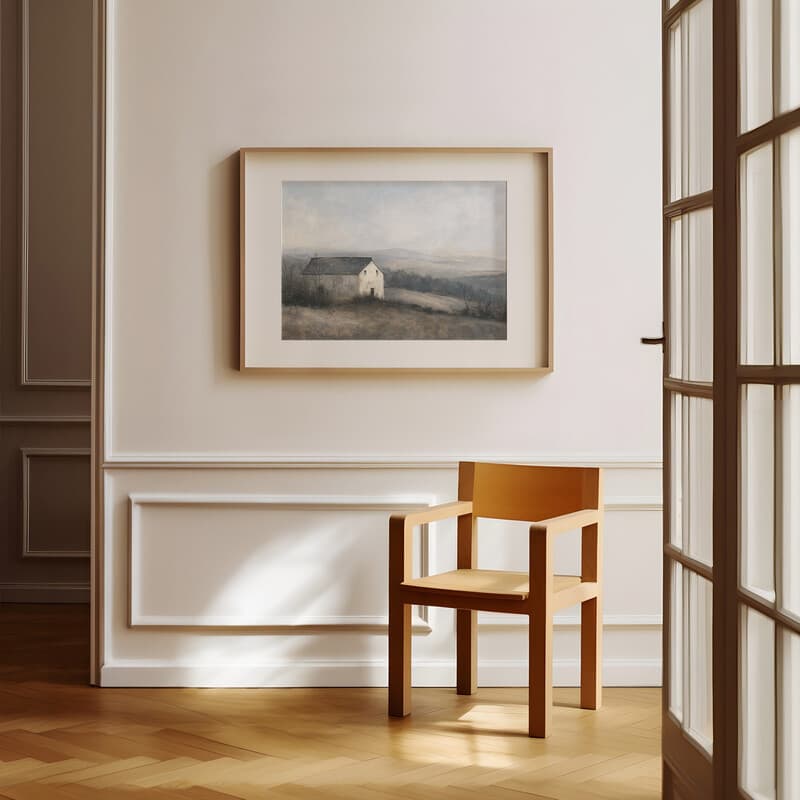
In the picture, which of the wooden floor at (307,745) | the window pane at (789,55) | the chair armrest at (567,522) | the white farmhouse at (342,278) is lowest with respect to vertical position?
the wooden floor at (307,745)

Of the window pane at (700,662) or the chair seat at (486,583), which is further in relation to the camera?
the chair seat at (486,583)

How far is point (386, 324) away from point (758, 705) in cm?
208

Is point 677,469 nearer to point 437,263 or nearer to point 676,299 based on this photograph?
point 676,299

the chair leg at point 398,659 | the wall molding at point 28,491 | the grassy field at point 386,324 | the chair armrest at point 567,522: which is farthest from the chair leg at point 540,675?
the wall molding at point 28,491

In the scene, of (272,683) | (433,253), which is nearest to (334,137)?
(433,253)

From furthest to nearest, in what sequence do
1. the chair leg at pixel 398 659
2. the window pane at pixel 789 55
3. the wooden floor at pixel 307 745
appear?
the chair leg at pixel 398 659, the wooden floor at pixel 307 745, the window pane at pixel 789 55

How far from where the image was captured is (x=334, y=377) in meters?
3.64

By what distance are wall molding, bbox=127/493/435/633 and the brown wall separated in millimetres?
1634

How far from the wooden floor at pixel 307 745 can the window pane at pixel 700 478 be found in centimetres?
76

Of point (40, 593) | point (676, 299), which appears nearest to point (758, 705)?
point (676, 299)

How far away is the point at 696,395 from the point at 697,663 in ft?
1.77

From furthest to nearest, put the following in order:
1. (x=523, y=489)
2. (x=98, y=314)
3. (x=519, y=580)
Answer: (x=98, y=314) < (x=523, y=489) < (x=519, y=580)

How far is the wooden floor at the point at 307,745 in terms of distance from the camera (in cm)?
263

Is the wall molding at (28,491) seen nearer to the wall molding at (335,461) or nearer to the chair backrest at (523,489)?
the wall molding at (335,461)
